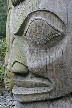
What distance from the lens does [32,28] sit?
1437 millimetres

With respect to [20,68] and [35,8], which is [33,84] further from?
[35,8]

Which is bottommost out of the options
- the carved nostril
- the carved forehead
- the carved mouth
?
the carved mouth

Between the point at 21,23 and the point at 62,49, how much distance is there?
25 cm

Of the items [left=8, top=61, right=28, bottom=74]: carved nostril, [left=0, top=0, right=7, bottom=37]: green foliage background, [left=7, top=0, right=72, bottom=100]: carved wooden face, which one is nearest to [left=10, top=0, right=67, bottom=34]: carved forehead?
[left=7, top=0, right=72, bottom=100]: carved wooden face

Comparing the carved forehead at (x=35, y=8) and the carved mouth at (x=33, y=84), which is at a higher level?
the carved forehead at (x=35, y=8)

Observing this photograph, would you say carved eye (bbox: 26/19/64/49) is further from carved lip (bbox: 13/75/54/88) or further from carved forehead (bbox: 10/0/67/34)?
carved lip (bbox: 13/75/54/88)

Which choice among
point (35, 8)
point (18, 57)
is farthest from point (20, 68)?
point (35, 8)

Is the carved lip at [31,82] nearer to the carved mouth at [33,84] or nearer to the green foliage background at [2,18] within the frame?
the carved mouth at [33,84]

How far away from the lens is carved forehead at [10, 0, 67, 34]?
A: 140 centimetres

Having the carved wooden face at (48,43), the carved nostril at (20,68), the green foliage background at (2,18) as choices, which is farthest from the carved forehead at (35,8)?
the green foliage background at (2,18)

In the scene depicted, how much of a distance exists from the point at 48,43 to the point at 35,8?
0.60ft

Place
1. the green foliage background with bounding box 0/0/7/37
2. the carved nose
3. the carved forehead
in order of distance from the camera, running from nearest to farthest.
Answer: the carved forehead, the carved nose, the green foliage background with bounding box 0/0/7/37

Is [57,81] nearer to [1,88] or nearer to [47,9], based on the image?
[47,9]

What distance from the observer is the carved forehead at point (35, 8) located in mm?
1398
